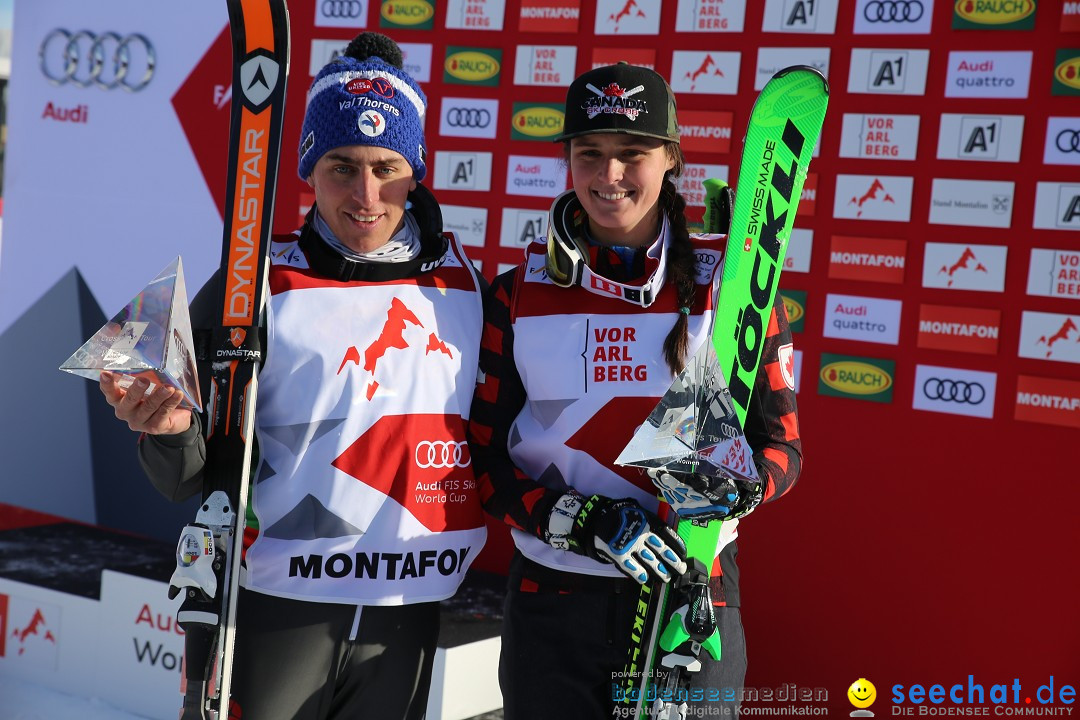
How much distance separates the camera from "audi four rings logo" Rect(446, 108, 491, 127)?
4141 millimetres

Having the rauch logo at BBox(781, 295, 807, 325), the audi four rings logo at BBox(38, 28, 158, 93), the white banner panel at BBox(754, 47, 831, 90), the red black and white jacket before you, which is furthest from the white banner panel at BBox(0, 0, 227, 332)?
the red black and white jacket

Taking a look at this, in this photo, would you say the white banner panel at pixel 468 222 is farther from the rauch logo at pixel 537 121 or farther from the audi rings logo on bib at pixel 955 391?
the audi rings logo on bib at pixel 955 391

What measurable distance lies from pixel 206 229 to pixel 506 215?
1551 mm

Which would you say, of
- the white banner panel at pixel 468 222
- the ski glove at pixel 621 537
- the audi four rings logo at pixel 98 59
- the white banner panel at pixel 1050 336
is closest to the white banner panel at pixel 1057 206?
the white banner panel at pixel 1050 336

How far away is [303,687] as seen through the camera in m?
1.75

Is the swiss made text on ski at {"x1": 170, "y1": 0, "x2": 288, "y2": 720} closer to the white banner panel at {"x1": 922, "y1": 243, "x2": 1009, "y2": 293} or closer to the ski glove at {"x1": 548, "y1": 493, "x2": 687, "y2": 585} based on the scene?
the ski glove at {"x1": 548, "y1": 493, "x2": 687, "y2": 585}

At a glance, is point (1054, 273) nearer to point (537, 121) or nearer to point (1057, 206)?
point (1057, 206)

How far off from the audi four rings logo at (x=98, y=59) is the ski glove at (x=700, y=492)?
4198mm

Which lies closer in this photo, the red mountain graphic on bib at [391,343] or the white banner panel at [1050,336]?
the red mountain graphic on bib at [391,343]

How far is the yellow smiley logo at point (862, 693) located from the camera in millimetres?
3553

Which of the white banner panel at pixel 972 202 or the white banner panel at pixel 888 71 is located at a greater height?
the white banner panel at pixel 888 71

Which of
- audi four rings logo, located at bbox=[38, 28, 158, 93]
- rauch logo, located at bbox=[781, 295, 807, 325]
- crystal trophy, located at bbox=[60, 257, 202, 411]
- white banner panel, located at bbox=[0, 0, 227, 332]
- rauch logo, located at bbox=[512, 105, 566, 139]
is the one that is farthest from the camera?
audi four rings logo, located at bbox=[38, 28, 158, 93]

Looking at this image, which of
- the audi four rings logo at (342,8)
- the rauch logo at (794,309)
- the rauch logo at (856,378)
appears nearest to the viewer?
the rauch logo at (856,378)

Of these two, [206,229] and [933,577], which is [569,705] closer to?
[933,577]
